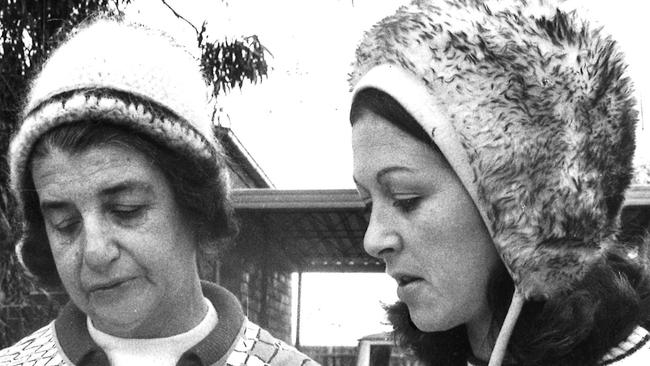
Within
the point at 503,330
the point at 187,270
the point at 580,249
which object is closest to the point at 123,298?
the point at 187,270

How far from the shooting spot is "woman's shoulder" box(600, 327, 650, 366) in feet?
5.89

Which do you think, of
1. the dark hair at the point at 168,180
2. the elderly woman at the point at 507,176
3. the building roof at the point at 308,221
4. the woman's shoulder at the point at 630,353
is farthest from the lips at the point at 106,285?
the building roof at the point at 308,221

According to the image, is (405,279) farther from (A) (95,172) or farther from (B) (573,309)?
(A) (95,172)

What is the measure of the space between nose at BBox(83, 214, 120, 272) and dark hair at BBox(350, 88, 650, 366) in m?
0.67

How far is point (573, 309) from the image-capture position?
69.6 inches

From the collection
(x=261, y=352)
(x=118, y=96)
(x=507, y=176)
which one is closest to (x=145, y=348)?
(x=261, y=352)

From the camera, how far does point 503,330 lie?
179 cm

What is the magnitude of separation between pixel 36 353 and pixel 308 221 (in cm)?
396

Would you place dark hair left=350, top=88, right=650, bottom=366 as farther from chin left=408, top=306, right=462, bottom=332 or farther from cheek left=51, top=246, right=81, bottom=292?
cheek left=51, top=246, right=81, bottom=292

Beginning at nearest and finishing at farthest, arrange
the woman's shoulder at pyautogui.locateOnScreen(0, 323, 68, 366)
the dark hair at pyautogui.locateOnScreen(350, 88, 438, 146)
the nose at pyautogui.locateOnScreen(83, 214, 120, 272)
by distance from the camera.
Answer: the dark hair at pyautogui.locateOnScreen(350, 88, 438, 146) < the nose at pyautogui.locateOnScreen(83, 214, 120, 272) < the woman's shoulder at pyautogui.locateOnScreen(0, 323, 68, 366)

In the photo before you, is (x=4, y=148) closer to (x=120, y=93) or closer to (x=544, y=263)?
(x=120, y=93)

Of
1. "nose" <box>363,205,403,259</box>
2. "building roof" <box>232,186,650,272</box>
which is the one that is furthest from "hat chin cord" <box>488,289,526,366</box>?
"building roof" <box>232,186,650,272</box>

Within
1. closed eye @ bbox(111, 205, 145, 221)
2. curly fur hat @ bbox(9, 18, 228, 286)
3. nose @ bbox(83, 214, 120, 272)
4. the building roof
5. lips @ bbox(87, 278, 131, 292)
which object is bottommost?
the building roof

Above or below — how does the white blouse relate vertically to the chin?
below
